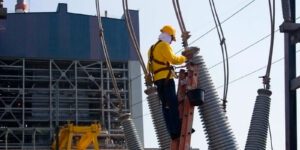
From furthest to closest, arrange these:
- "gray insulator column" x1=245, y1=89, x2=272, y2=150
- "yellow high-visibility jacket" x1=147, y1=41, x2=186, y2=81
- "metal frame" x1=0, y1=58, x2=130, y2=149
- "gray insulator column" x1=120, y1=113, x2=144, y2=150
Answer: "metal frame" x1=0, y1=58, x2=130, y2=149 → "gray insulator column" x1=120, y1=113, x2=144, y2=150 → "yellow high-visibility jacket" x1=147, y1=41, x2=186, y2=81 → "gray insulator column" x1=245, y1=89, x2=272, y2=150

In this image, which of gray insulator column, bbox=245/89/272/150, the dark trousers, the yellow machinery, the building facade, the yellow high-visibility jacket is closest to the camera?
gray insulator column, bbox=245/89/272/150

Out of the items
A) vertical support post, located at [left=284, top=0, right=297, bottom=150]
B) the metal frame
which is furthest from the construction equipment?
the metal frame

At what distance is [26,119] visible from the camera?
35406 millimetres

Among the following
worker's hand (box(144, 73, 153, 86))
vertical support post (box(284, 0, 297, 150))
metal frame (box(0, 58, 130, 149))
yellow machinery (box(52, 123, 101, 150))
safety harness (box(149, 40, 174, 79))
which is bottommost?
vertical support post (box(284, 0, 297, 150))

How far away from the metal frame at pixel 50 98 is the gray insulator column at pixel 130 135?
26.7 metres

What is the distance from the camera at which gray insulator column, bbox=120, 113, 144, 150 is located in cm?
754

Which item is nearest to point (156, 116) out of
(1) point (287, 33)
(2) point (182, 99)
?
(2) point (182, 99)

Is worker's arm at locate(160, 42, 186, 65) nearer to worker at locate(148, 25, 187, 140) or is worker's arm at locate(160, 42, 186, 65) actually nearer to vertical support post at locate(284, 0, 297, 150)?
worker at locate(148, 25, 187, 140)

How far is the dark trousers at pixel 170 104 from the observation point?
6.83 meters

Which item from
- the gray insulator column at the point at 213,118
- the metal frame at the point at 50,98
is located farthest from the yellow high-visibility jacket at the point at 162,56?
the metal frame at the point at 50,98

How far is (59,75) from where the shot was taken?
36.6m

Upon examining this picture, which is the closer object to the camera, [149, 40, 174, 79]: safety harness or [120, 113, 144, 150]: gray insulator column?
[149, 40, 174, 79]: safety harness

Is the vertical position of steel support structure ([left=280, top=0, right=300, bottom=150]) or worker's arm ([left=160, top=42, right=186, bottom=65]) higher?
worker's arm ([left=160, top=42, right=186, bottom=65])

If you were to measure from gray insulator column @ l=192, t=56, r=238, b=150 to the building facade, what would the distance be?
28362 mm
